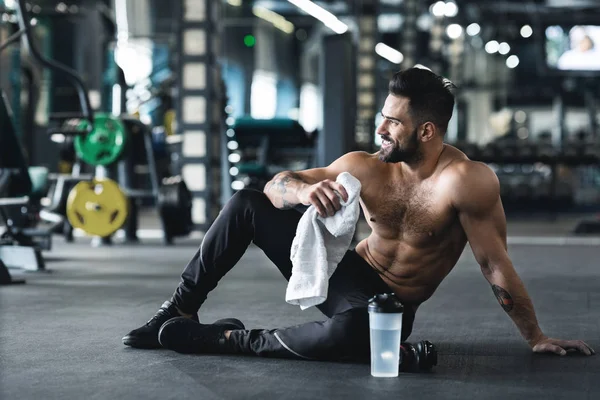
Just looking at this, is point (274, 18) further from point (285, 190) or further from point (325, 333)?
point (325, 333)

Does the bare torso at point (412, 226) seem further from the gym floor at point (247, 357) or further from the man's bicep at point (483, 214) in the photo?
the gym floor at point (247, 357)

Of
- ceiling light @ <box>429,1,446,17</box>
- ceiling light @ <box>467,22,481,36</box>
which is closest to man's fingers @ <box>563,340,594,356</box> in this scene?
ceiling light @ <box>429,1,446,17</box>

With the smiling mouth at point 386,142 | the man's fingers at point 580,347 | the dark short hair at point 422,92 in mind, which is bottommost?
the man's fingers at point 580,347

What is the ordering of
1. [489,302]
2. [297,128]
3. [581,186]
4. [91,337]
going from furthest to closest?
[581,186], [297,128], [489,302], [91,337]

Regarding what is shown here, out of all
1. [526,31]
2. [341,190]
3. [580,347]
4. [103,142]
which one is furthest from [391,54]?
[341,190]

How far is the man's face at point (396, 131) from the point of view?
7.89 feet

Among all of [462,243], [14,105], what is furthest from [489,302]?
[14,105]

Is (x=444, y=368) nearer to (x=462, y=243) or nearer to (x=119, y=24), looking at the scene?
(x=462, y=243)

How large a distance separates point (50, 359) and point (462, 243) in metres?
1.20

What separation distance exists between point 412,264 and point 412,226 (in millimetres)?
117

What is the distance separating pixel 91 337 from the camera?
295cm

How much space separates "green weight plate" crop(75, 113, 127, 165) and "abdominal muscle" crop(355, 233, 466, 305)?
4.58 m

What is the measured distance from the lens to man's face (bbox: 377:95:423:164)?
94.7 inches

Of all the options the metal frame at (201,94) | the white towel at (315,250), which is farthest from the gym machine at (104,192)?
the white towel at (315,250)
